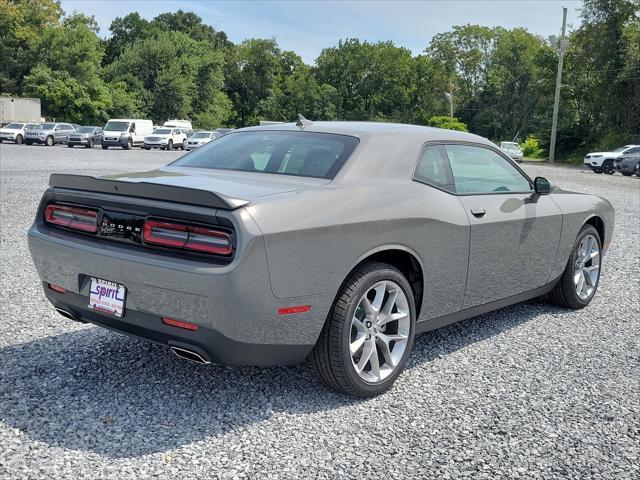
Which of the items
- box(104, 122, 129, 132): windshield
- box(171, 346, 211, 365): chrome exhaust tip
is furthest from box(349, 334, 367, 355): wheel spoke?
box(104, 122, 129, 132): windshield

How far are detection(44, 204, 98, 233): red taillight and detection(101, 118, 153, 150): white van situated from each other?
3633cm

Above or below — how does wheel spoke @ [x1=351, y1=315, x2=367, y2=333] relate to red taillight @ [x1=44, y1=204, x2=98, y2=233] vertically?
below

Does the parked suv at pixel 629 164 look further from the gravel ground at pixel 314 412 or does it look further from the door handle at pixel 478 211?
the door handle at pixel 478 211

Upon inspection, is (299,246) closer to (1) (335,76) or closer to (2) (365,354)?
(2) (365,354)

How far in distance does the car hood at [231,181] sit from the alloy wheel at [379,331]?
0.70m

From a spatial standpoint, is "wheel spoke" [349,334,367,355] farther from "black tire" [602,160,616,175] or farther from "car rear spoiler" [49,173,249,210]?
"black tire" [602,160,616,175]

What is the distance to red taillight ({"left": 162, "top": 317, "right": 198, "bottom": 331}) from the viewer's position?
10.3ft

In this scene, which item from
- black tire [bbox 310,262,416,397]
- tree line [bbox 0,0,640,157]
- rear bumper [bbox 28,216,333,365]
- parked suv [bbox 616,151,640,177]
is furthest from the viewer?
tree line [bbox 0,0,640,157]

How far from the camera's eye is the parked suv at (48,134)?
3878 cm

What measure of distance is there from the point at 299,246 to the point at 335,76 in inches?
3591

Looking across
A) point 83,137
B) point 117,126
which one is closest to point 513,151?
point 117,126

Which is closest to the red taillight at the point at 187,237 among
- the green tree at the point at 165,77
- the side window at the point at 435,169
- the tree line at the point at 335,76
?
the side window at the point at 435,169

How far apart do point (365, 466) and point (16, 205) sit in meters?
9.88

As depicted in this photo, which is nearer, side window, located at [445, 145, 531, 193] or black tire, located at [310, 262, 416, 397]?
black tire, located at [310, 262, 416, 397]
